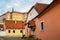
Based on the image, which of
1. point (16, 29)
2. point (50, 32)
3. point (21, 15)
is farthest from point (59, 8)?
point (21, 15)

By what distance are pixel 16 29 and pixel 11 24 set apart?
9.06 ft

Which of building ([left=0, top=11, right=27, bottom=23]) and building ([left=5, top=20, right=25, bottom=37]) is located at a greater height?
building ([left=0, top=11, right=27, bottom=23])

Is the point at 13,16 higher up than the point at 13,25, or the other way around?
the point at 13,16

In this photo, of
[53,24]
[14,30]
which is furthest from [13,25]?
[53,24]

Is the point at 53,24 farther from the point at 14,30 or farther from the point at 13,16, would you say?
the point at 13,16

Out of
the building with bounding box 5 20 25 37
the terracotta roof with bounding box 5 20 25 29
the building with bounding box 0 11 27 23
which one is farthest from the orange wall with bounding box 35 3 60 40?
the building with bounding box 0 11 27 23

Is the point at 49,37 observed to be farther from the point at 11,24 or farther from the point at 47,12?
the point at 11,24

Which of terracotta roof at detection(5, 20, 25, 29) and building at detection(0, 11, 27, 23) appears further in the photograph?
building at detection(0, 11, 27, 23)

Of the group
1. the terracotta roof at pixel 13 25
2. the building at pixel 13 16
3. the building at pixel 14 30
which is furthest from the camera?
the building at pixel 13 16

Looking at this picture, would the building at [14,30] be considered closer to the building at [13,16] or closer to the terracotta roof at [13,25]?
the terracotta roof at [13,25]

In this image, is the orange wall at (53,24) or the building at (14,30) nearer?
the orange wall at (53,24)

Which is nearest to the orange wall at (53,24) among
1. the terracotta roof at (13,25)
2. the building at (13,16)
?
the terracotta roof at (13,25)

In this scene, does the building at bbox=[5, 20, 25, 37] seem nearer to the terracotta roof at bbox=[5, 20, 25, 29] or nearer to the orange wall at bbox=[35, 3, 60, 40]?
the terracotta roof at bbox=[5, 20, 25, 29]

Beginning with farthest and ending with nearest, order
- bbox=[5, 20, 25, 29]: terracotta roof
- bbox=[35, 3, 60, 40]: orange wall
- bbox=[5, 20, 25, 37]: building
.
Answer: bbox=[5, 20, 25, 29]: terracotta roof
bbox=[5, 20, 25, 37]: building
bbox=[35, 3, 60, 40]: orange wall
